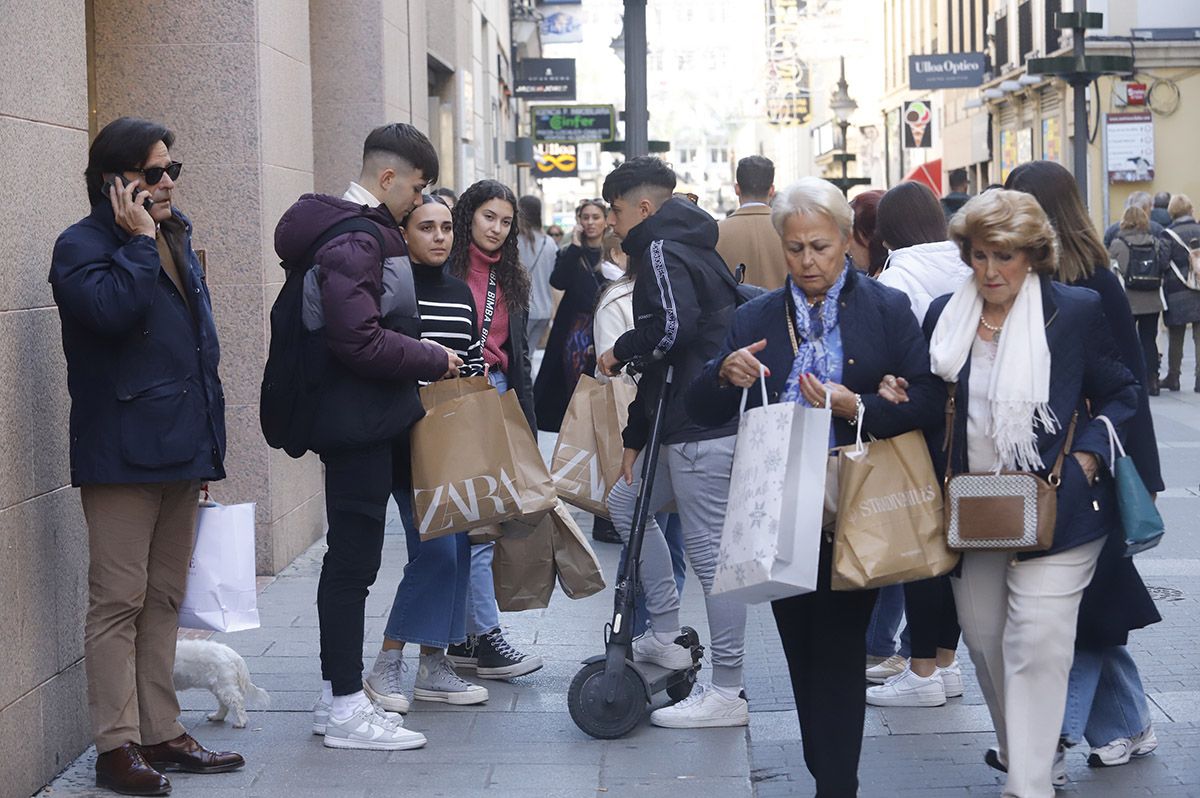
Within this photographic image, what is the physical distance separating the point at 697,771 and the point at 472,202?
2454 millimetres

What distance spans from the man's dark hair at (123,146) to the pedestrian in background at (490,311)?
5.97 ft

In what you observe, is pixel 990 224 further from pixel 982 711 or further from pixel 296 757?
pixel 296 757

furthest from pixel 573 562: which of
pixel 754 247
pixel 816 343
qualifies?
pixel 754 247

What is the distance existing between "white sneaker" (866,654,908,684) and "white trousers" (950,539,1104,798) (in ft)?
5.85

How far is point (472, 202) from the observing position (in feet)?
21.7

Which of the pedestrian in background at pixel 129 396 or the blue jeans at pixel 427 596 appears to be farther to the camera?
the blue jeans at pixel 427 596

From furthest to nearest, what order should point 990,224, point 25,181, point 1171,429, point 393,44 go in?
point 1171,429, point 393,44, point 25,181, point 990,224

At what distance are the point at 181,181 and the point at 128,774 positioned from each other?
4032mm

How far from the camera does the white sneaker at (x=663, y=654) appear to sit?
6.27m

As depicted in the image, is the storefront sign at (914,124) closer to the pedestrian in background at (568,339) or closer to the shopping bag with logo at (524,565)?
the pedestrian in background at (568,339)

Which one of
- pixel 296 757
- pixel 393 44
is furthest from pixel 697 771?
pixel 393 44

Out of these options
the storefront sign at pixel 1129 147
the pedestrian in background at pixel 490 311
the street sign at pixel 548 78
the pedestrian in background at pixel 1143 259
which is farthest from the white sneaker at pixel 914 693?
the storefront sign at pixel 1129 147

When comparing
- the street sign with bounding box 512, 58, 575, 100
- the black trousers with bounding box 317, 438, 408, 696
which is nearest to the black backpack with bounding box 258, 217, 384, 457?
the black trousers with bounding box 317, 438, 408, 696

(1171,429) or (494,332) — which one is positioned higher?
(494,332)
